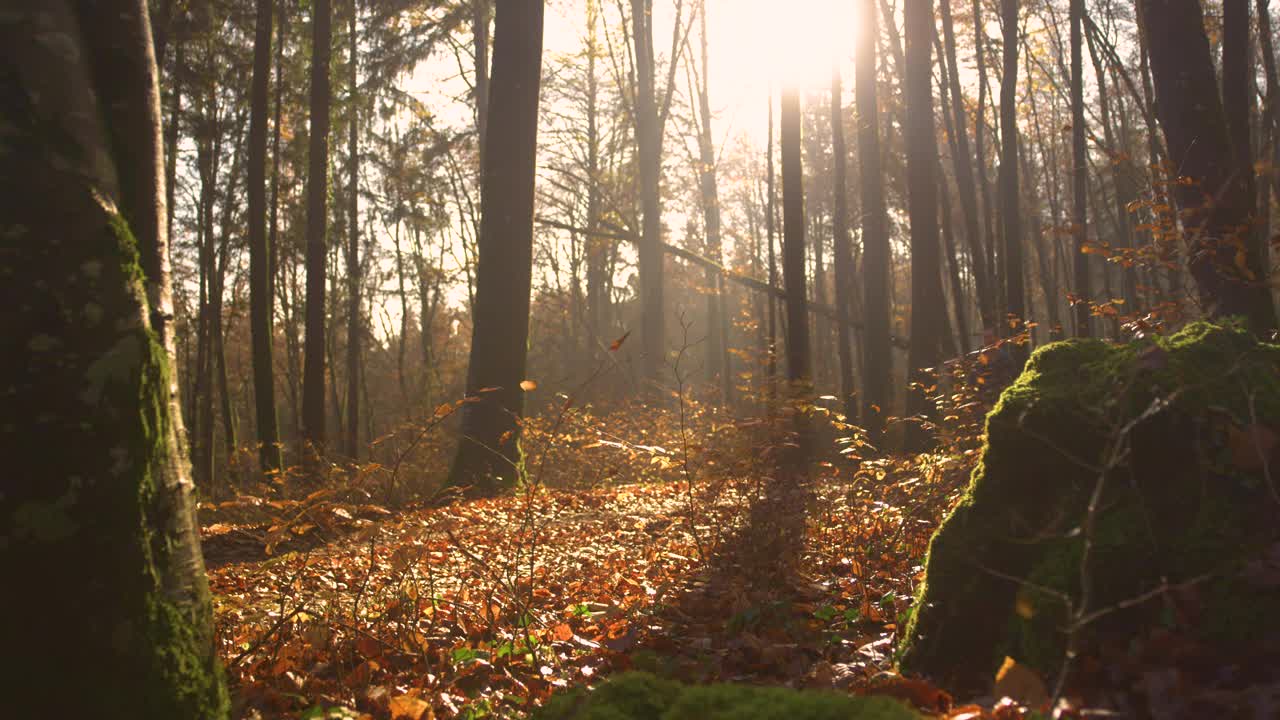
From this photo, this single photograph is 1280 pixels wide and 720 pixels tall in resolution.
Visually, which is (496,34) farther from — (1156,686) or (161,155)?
(1156,686)

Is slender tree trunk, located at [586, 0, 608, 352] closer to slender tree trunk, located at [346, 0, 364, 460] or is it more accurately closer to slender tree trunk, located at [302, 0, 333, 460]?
slender tree trunk, located at [346, 0, 364, 460]

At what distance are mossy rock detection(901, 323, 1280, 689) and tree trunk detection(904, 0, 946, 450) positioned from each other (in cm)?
912

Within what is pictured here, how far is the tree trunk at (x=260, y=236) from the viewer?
1216cm

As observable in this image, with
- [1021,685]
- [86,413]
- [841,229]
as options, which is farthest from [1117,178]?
[86,413]

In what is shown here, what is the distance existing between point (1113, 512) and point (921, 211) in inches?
401

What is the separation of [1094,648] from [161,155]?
331 centimetres

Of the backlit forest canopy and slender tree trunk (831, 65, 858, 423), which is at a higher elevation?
slender tree trunk (831, 65, 858, 423)

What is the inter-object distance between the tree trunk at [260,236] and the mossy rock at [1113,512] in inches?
450

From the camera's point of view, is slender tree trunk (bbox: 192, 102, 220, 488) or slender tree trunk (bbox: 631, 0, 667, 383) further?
slender tree trunk (bbox: 631, 0, 667, 383)

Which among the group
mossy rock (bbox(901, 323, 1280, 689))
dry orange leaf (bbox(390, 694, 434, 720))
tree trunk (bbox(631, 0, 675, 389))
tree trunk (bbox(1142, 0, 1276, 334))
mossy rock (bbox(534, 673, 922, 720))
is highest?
tree trunk (bbox(631, 0, 675, 389))

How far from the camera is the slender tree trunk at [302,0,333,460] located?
1253 centimetres

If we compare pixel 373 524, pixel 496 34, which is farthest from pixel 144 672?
pixel 496 34

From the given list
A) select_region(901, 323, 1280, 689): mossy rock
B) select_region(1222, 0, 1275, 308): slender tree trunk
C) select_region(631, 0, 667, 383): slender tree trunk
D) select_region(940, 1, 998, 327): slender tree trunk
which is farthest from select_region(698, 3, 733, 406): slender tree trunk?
select_region(901, 323, 1280, 689): mossy rock

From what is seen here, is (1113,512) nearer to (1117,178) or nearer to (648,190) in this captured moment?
(648,190)
